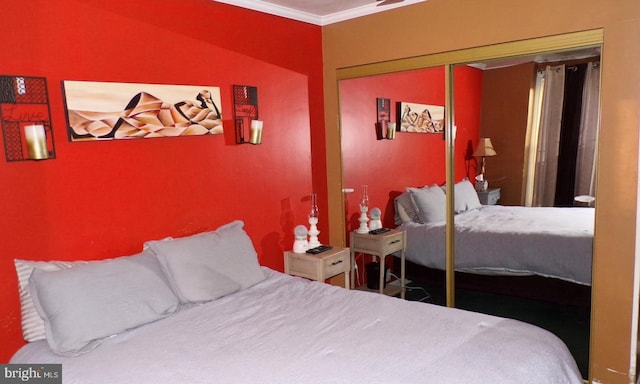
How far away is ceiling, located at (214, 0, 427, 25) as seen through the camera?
3.38 metres

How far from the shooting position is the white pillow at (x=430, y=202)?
3414mm

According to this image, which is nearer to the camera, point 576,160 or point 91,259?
point 91,259

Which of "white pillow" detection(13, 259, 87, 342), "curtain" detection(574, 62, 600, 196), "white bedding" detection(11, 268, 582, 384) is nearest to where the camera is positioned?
"white bedding" detection(11, 268, 582, 384)

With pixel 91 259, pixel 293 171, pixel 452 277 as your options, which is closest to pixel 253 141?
pixel 293 171

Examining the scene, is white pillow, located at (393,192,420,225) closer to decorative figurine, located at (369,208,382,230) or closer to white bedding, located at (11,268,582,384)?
decorative figurine, located at (369,208,382,230)

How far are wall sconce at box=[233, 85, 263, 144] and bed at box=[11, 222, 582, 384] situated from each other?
3.08ft

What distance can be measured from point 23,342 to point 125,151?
3.71ft

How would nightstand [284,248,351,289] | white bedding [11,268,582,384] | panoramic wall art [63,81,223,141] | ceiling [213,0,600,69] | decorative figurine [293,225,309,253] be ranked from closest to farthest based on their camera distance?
white bedding [11,268,582,384] → panoramic wall art [63,81,223,141] → ceiling [213,0,600,69] → nightstand [284,248,351,289] → decorative figurine [293,225,309,253]

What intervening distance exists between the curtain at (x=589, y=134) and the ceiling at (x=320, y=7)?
1272 millimetres


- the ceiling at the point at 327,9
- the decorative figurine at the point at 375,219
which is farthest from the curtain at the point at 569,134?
the decorative figurine at the point at 375,219

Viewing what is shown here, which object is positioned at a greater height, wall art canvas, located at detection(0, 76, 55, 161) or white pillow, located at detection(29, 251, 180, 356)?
wall art canvas, located at detection(0, 76, 55, 161)

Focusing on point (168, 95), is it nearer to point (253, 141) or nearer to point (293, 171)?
point (253, 141)

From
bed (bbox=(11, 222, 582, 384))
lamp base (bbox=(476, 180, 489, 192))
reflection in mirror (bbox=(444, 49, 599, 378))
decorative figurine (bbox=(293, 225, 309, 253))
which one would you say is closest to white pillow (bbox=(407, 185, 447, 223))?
reflection in mirror (bbox=(444, 49, 599, 378))

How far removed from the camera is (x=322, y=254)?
3.43m
